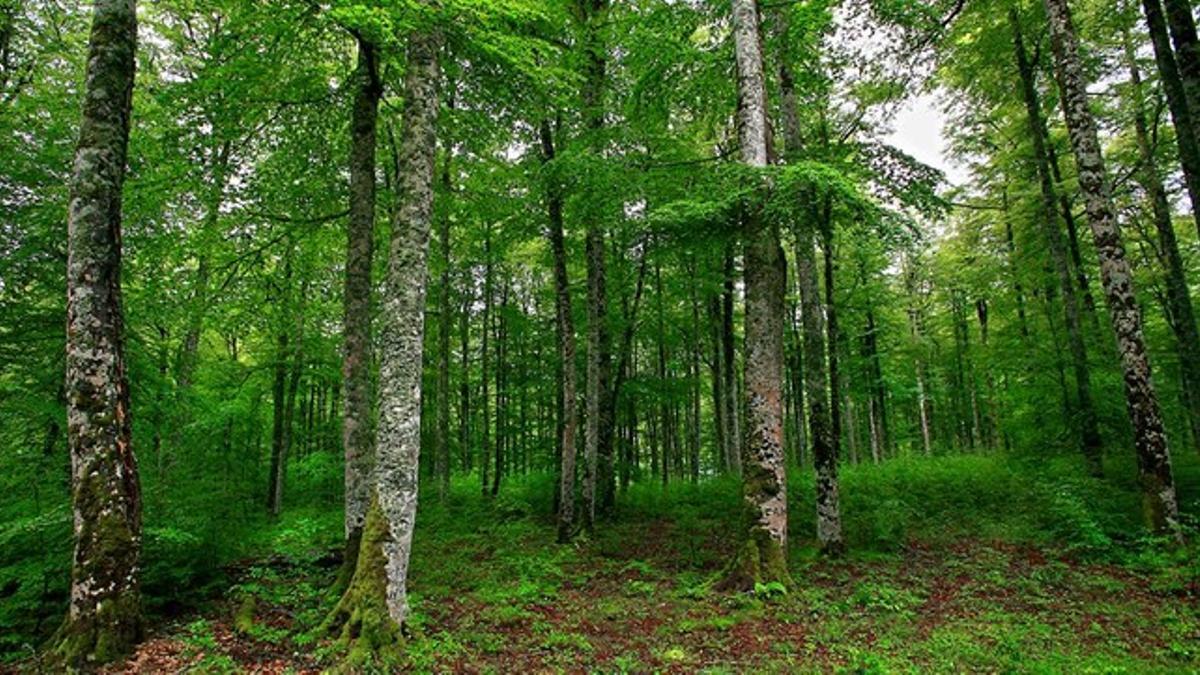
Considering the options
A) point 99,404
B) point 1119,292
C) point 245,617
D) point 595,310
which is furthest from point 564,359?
point 1119,292

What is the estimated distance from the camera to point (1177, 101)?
9.43m

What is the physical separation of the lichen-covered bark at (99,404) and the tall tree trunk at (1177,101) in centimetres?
1469

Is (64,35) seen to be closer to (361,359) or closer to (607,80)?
(361,359)

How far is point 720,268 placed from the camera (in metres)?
16.8

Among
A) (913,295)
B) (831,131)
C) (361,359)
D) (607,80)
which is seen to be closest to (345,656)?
(361,359)

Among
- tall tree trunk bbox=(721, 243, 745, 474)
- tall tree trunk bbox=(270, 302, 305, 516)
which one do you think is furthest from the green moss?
tall tree trunk bbox=(721, 243, 745, 474)

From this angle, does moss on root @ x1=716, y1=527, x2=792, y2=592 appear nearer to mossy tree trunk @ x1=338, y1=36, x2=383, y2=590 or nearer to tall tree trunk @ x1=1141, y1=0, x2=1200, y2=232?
mossy tree trunk @ x1=338, y1=36, x2=383, y2=590

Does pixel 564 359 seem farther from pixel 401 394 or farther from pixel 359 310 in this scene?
pixel 401 394

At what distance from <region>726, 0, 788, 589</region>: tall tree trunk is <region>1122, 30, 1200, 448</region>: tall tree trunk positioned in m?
8.41

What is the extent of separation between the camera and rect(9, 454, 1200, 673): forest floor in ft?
17.4

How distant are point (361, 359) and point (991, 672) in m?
8.22

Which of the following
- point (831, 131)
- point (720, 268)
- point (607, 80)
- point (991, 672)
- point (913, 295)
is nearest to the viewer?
point (991, 672)

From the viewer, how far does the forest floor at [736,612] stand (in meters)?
5.31

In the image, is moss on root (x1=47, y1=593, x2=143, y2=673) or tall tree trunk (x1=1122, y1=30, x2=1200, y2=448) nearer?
moss on root (x1=47, y1=593, x2=143, y2=673)
